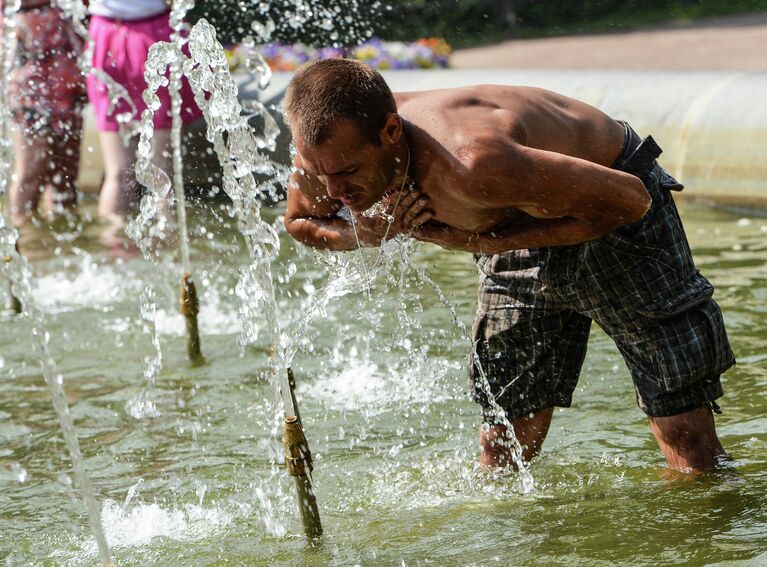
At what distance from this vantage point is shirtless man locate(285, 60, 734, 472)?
3285 millimetres

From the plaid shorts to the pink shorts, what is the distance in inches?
134

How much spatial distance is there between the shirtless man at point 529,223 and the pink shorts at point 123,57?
332 cm

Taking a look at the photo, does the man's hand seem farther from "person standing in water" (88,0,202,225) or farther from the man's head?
"person standing in water" (88,0,202,225)

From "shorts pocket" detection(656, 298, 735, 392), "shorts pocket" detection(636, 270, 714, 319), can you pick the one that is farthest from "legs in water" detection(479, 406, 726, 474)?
"shorts pocket" detection(636, 270, 714, 319)

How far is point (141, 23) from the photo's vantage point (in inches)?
269

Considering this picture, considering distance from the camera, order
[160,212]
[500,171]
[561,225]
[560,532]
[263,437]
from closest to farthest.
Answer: [500,171]
[561,225]
[560,532]
[263,437]
[160,212]

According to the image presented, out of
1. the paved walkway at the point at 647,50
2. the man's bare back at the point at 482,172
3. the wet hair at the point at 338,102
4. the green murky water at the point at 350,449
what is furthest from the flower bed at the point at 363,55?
the wet hair at the point at 338,102

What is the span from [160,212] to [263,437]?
2.81 m

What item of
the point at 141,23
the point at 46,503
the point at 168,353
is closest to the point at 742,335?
the point at 168,353

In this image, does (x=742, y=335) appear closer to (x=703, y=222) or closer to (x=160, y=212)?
(x=703, y=222)

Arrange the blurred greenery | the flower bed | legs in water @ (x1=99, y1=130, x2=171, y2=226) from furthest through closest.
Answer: the blurred greenery
the flower bed
legs in water @ (x1=99, y1=130, x2=171, y2=226)

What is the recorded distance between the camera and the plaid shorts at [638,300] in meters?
3.67

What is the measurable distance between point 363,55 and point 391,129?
25.5 ft

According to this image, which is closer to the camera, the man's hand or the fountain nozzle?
the man's hand
